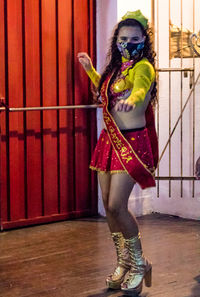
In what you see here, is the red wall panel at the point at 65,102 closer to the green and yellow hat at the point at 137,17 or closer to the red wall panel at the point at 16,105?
the red wall panel at the point at 16,105

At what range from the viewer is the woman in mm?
3271

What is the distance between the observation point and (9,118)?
4883mm

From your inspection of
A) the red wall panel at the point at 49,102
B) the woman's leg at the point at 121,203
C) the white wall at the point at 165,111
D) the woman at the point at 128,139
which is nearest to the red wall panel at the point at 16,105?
the red wall panel at the point at 49,102

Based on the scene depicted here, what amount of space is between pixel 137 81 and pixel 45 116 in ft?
6.78

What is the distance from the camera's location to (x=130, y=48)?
3.29 metres

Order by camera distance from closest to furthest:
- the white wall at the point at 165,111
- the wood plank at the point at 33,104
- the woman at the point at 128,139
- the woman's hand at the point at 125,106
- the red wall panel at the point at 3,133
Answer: the woman's hand at the point at 125,106
the woman at the point at 128,139
the red wall panel at the point at 3,133
the wood plank at the point at 33,104
the white wall at the point at 165,111

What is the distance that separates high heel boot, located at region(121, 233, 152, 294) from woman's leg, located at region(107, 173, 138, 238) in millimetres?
49

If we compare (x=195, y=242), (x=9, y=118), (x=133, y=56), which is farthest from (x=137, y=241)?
(x=9, y=118)

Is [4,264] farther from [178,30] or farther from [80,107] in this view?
Result: [178,30]

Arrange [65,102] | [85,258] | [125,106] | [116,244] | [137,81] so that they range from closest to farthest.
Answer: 1. [125,106]
2. [137,81]
3. [116,244]
4. [85,258]
5. [65,102]

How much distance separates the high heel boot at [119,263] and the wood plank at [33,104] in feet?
5.68

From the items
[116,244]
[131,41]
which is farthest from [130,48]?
[116,244]

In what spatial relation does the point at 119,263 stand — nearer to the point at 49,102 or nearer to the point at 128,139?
the point at 128,139

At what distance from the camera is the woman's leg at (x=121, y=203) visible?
328 centimetres
